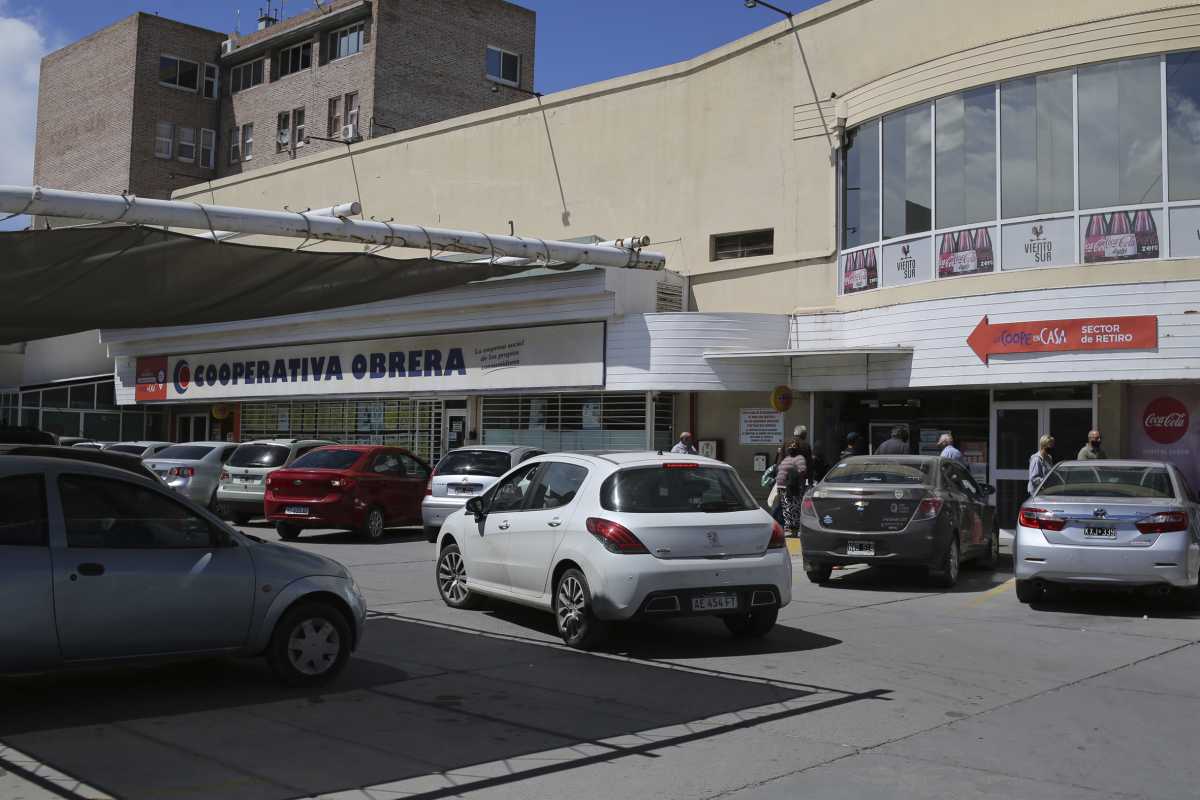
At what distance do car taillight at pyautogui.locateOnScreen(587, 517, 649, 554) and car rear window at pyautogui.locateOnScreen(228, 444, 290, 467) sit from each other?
1318cm

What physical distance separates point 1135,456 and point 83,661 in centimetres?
1608

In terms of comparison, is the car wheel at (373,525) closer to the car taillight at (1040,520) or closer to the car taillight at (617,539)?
the car taillight at (617,539)

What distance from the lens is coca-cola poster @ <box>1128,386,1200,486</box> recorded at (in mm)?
17734

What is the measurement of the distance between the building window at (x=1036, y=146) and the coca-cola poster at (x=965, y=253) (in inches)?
21.0

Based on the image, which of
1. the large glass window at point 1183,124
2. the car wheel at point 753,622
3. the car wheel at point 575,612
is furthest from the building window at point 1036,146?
the car wheel at point 575,612

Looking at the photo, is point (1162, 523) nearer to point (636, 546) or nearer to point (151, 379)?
point (636, 546)

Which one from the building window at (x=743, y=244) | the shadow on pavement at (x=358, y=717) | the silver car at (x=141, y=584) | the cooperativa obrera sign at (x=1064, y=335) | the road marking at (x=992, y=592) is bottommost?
the shadow on pavement at (x=358, y=717)

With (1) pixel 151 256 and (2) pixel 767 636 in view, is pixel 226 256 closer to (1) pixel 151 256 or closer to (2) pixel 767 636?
(1) pixel 151 256

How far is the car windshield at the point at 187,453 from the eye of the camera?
74.4 feet

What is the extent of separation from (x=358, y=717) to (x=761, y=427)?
15965 millimetres

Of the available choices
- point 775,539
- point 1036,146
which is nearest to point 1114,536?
point 775,539

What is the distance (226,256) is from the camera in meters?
10.8

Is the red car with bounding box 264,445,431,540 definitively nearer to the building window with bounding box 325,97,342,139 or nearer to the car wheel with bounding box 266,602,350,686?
the car wheel with bounding box 266,602,350,686

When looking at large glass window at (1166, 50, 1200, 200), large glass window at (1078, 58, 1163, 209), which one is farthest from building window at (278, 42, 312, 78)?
large glass window at (1166, 50, 1200, 200)
